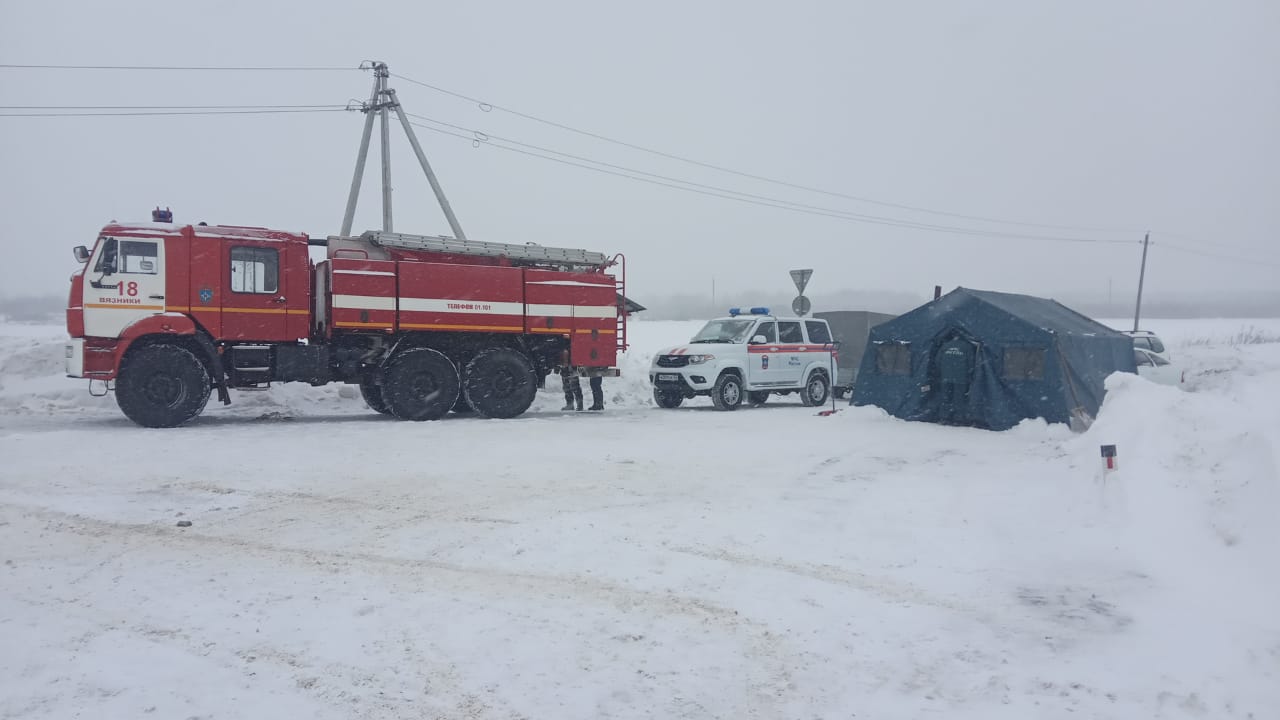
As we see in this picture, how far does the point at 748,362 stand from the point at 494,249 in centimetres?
596

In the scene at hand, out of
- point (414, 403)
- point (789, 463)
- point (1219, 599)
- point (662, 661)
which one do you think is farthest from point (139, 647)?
point (414, 403)

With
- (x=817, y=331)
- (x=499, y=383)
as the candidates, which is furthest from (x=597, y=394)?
(x=817, y=331)

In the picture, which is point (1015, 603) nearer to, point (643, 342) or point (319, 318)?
point (319, 318)

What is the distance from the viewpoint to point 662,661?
415 cm

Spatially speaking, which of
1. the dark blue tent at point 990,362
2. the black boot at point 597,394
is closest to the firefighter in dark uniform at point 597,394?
the black boot at point 597,394

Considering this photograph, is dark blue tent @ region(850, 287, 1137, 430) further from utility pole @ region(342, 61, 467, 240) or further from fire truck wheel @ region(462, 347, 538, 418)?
utility pole @ region(342, 61, 467, 240)

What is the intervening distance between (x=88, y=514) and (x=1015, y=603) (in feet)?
24.1

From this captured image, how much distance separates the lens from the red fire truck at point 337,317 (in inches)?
508

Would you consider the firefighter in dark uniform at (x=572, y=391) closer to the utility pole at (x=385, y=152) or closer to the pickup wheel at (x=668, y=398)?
the pickup wheel at (x=668, y=398)

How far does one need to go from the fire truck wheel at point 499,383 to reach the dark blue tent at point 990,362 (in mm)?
6469

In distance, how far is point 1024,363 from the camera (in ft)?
44.8

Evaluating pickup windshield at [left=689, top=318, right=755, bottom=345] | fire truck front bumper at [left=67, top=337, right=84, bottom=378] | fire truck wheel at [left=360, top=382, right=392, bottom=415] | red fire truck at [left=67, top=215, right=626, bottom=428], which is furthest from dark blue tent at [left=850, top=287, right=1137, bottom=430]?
fire truck front bumper at [left=67, top=337, right=84, bottom=378]

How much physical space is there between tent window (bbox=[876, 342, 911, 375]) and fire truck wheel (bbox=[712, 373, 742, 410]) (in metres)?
3.20

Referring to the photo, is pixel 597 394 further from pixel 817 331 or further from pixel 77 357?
pixel 77 357
